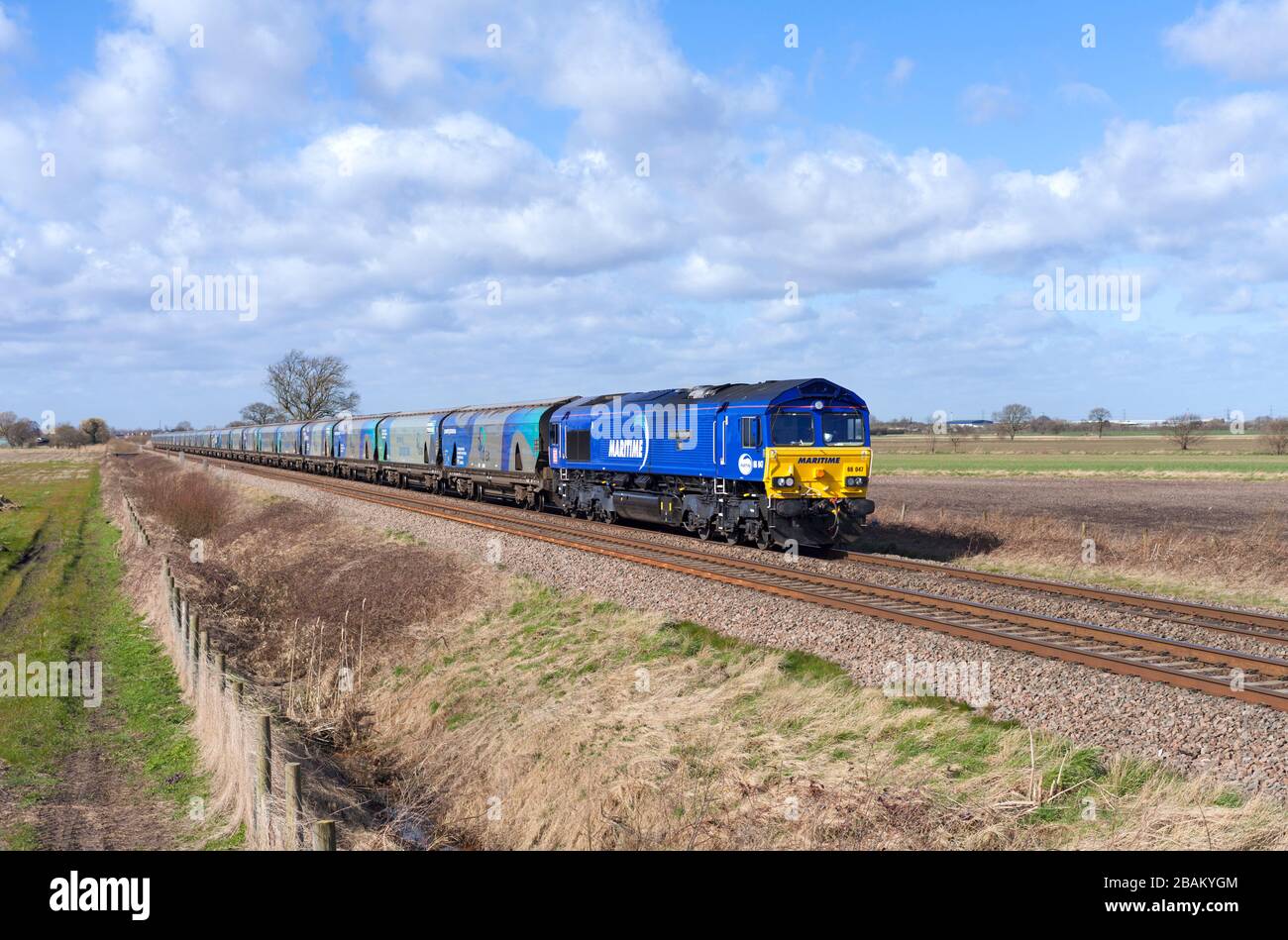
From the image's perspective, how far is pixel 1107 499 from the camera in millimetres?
38688

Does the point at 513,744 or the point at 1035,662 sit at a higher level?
the point at 1035,662

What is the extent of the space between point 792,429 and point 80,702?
14.6m

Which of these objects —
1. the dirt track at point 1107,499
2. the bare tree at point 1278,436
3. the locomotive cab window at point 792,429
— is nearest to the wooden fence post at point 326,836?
the locomotive cab window at point 792,429

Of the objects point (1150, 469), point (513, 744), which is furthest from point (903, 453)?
point (513, 744)

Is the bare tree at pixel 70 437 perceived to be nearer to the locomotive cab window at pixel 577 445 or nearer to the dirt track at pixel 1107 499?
the dirt track at pixel 1107 499

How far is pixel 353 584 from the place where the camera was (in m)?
20.0

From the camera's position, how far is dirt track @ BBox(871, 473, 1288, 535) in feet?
99.3

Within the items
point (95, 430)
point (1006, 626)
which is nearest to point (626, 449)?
point (1006, 626)

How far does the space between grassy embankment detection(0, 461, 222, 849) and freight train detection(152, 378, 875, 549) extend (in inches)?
488

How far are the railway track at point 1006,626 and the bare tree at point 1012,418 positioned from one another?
101 m

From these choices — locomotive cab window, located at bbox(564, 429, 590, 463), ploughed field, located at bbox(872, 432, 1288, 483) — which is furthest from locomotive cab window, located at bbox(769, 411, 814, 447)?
ploughed field, located at bbox(872, 432, 1288, 483)
